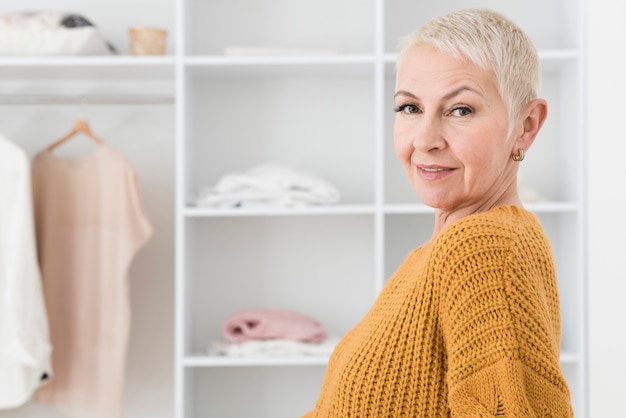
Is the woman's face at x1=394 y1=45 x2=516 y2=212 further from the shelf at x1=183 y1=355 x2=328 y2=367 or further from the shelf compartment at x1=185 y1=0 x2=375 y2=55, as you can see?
the shelf compartment at x1=185 y1=0 x2=375 y2=55

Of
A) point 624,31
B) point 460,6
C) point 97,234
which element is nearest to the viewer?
point 624,31

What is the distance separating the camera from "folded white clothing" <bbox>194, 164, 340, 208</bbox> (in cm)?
246

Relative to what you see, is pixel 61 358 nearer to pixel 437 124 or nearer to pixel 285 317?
pixel 285 317

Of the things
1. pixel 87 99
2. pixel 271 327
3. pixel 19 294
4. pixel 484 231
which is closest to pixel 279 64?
Answer: pixel 87 99

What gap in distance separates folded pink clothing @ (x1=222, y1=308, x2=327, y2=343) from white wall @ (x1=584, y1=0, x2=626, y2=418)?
2.82 feet

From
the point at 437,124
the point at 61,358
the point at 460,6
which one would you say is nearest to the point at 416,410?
the point at 437,124

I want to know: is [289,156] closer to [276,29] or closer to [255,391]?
[276,29]

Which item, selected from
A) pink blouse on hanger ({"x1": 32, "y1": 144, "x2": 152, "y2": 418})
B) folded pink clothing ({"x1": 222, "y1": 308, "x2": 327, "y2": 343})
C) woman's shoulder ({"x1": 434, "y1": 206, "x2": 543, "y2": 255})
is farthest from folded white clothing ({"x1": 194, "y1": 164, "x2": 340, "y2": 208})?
woman's shoulder ({"x1": 434, "y1": 206, "x2": 543, "y2": 255})

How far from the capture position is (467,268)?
0.76 meters

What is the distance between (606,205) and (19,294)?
69.9 inches

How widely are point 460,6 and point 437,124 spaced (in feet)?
6.84

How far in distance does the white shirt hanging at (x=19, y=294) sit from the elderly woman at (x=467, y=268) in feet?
5.42

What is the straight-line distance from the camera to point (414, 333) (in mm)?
805

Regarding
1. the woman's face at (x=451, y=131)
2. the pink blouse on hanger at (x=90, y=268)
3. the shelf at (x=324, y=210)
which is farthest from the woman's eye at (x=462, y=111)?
the pink blouse on hanger at (x=90, y=268)
